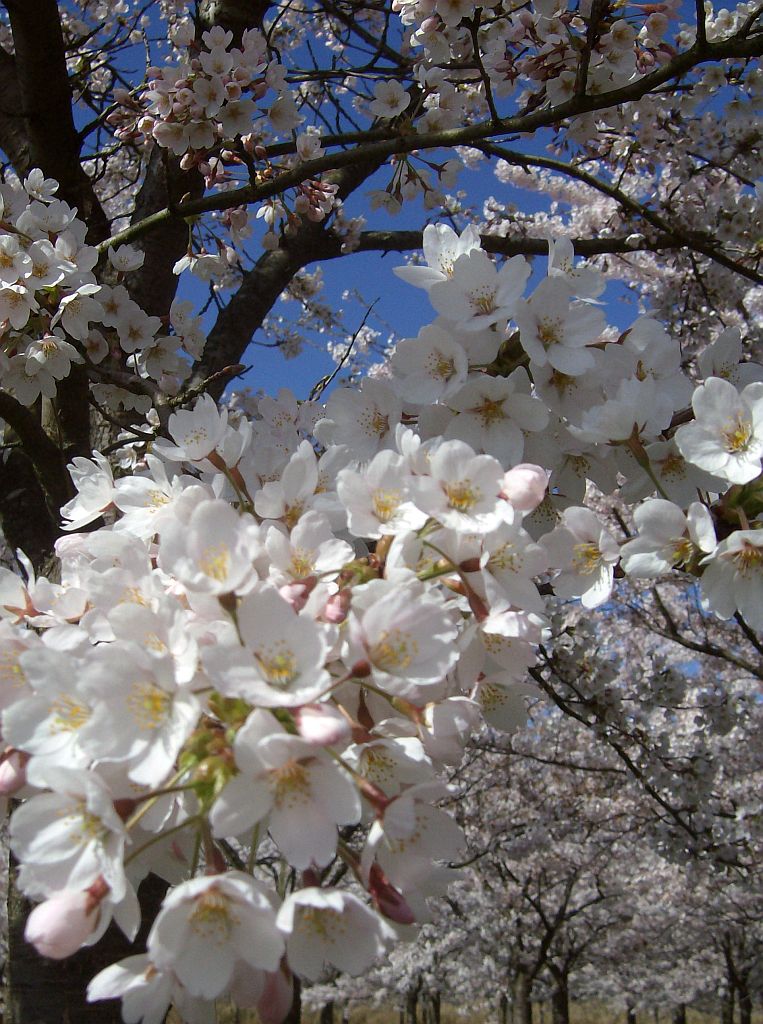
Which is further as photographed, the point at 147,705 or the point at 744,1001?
the point at 744,1001

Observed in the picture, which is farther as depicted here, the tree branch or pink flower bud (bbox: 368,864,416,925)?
the tree branch

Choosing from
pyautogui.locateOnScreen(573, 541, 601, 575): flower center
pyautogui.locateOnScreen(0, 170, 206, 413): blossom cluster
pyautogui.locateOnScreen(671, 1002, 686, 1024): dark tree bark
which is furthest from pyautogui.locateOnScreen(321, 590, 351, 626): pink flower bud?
pyautogui.locateOnScreen(671, 1002, 686, 1024): dark tree bark

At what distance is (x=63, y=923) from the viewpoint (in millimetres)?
735

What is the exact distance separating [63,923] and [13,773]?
0.17m

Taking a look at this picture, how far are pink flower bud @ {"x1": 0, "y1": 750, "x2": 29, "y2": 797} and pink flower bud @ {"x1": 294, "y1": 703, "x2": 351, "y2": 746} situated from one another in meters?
0.33

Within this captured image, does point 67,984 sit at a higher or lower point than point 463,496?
lower

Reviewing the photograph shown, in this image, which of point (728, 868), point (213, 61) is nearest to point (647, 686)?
point (728, 868)

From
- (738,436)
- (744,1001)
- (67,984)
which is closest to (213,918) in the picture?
(738,436)

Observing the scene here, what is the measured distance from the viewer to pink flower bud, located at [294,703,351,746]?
0.70m

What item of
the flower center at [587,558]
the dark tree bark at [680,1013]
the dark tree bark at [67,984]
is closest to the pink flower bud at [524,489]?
the flower center at [587,558]

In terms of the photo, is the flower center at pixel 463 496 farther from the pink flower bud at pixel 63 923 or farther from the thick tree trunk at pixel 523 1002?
the thick tree trunk at pixel 523 1002

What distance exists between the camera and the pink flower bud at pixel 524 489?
3.12 ft

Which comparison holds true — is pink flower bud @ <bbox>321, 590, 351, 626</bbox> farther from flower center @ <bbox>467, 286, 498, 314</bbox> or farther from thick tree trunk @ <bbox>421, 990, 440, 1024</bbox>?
thick tree trunk @ <bbox>421, 990, 440, 1024</bbox>

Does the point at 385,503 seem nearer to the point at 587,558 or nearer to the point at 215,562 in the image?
the point at 215,562
